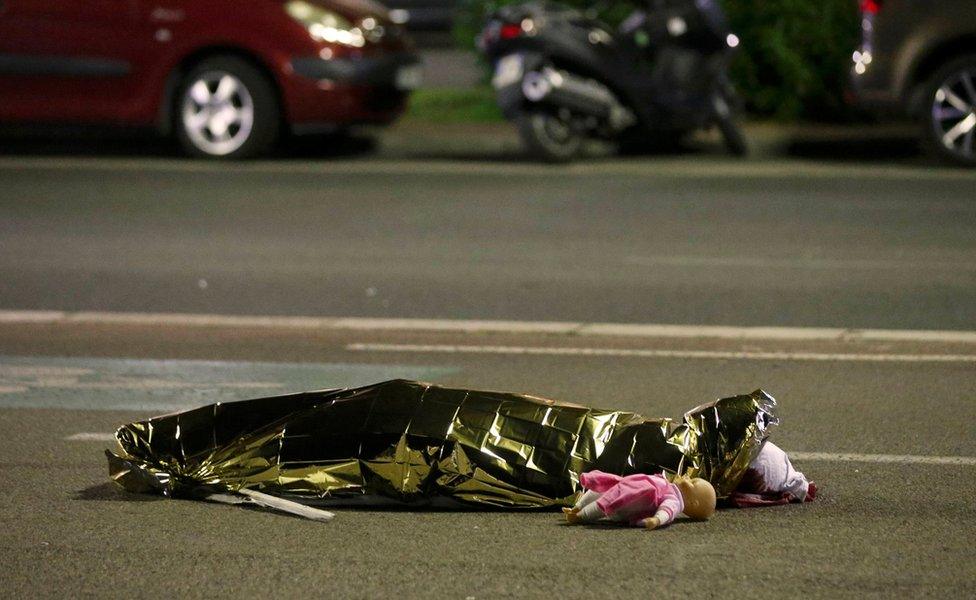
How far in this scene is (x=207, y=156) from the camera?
545 inches

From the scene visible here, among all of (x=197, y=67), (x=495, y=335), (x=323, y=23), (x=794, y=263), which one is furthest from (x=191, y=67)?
(x=495, y=335)

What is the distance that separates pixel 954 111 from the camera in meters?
13.2

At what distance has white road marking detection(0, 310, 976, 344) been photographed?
7.46 metres

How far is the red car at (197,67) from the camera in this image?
13.6 meters

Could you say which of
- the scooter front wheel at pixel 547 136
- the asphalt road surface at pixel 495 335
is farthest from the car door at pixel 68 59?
the scooter front wheel at pixel 547 136

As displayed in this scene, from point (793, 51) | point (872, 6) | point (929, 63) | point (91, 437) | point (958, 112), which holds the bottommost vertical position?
point (91, 437)

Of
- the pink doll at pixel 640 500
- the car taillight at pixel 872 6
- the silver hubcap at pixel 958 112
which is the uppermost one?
the car taillight at pixel 872 6

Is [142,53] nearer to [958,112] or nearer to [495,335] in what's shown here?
[958,112]

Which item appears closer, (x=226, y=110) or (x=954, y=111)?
(x=954, y=111)

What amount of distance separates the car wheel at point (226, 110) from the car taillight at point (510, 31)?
1.95m

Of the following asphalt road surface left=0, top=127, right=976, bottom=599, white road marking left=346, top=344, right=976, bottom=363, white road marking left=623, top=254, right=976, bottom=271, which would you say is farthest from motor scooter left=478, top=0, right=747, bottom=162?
Answer: white road marking left=346, top=344, right=976, bottom=363

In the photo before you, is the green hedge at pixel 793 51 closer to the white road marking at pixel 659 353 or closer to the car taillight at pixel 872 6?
the car taillight at pixel 872 6

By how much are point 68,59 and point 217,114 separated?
A: 1.28 meters

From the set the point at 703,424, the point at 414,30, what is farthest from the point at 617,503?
the point at 414,30
